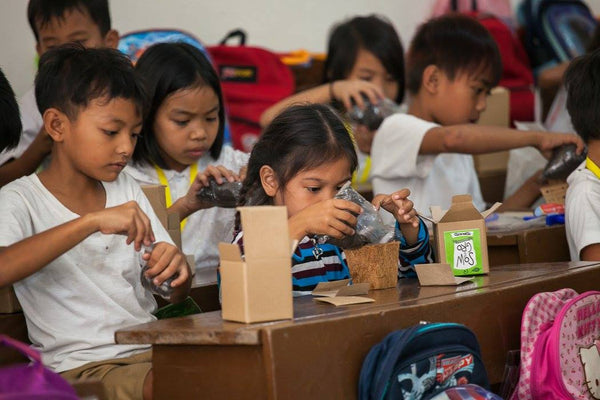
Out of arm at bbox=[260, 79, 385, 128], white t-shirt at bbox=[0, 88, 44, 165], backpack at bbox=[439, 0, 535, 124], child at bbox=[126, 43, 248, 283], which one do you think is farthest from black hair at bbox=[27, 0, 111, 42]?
backpack at bbox=[439, 0, 535, 124]

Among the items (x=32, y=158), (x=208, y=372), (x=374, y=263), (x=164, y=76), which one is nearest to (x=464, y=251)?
(x=374, y=263)

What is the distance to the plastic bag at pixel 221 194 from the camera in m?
2.88

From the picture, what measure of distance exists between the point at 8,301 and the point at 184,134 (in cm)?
98

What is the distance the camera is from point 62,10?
346 centimetres

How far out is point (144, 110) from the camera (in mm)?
2584

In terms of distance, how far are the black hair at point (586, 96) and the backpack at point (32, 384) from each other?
210cm

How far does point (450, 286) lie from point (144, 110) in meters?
0.93

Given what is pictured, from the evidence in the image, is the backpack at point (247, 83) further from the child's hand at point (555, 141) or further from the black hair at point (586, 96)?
the black hair at point (586, 96)

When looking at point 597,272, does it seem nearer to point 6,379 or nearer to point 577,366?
point 577,366

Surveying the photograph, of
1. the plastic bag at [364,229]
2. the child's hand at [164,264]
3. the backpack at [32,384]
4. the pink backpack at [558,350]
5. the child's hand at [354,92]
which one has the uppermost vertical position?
the child's hand at [354,92]

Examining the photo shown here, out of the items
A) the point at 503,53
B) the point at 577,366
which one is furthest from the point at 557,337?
the point at 503,53

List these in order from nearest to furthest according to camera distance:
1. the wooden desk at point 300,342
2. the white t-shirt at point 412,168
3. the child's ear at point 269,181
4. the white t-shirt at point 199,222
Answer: the wooden desk at point 300,342 < the child's ear at point 269,181 < the white t-shirt at point 199,222 < the white t-shirt at point 412,168

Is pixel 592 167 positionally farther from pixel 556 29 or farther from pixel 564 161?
pixel 556 29

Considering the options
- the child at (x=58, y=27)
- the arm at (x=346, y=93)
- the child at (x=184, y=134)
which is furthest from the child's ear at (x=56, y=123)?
the arm at (x=346, y=93)
